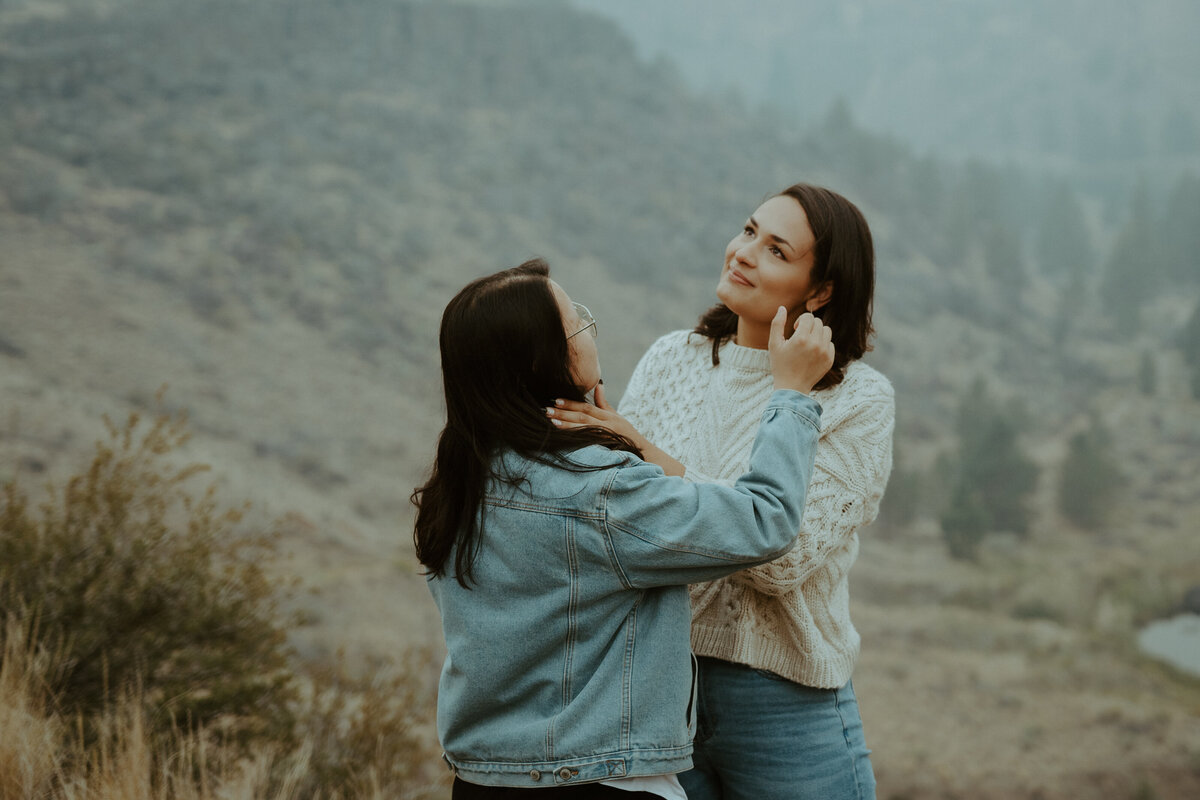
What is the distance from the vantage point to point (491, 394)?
3.81 feet

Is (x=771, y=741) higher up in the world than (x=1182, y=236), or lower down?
lower down

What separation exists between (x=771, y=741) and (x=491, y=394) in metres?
0.71

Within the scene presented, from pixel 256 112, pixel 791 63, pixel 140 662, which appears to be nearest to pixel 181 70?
pixel 256 112

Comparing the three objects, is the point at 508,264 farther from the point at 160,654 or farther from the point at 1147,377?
the point at 160,654

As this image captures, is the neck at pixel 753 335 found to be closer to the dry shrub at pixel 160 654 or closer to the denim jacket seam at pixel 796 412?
the denim jacket seam at pixel 796 412

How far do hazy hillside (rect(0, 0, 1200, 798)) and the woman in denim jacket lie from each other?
20.9 feet

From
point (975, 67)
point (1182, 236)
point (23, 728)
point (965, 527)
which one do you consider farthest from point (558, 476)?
point (975, 67)

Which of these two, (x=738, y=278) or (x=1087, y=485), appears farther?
(x=1087, y=485)

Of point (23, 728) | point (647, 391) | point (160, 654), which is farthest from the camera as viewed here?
point (160, 654)

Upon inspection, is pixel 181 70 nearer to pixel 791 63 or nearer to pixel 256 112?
pixel 256 112

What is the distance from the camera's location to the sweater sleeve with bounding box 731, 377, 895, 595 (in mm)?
1346

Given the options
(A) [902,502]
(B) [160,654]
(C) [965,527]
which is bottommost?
(C) [965,527]

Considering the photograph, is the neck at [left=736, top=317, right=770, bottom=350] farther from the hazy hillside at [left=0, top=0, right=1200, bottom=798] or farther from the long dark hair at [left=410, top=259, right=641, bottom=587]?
the hazy hillside at [left=0, top=0, right=1200, bottom=798]

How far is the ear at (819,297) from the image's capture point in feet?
5.22
